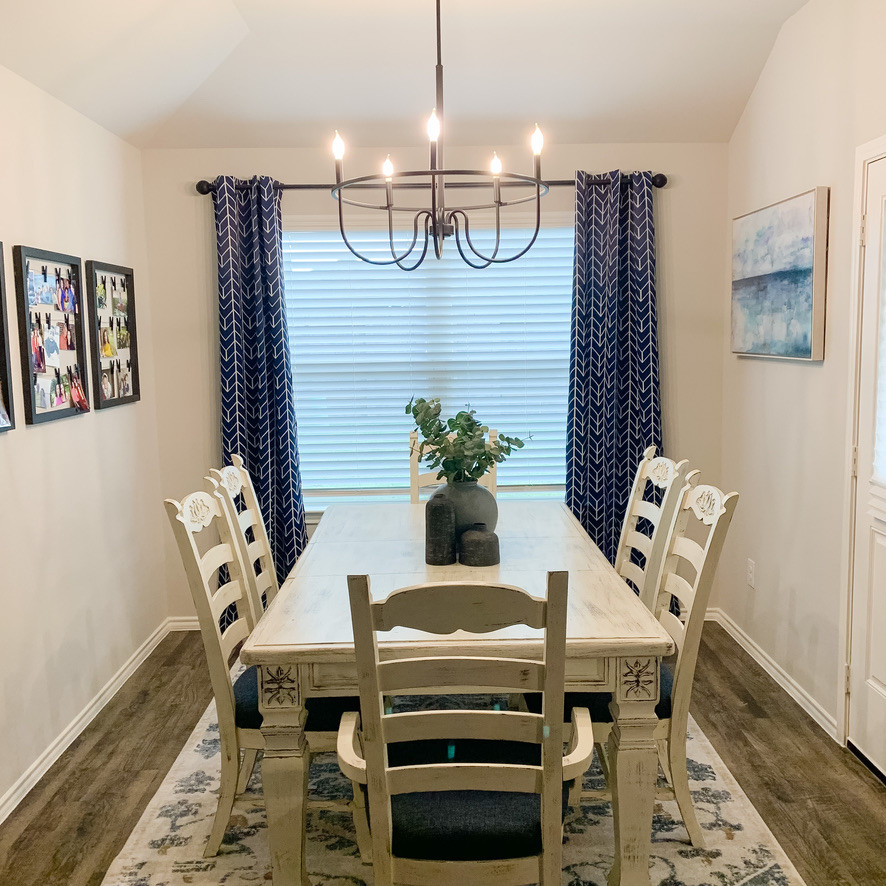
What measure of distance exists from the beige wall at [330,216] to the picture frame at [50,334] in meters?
0.86

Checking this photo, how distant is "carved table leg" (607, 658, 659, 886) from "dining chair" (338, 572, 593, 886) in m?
0.24

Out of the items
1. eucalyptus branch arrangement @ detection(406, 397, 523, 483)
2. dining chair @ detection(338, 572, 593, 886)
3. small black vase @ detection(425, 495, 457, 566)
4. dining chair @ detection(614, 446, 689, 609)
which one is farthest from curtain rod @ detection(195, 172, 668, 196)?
dining chair @ detection(338, 572, 593, 886)

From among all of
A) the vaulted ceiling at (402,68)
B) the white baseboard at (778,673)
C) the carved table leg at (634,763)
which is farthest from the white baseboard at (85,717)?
the white baseboard at (778,673)

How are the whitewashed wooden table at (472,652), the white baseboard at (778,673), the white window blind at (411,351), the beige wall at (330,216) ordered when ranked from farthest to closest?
the white window blind at (411,351) → the beige wall at (330,216) → the white baseboard at (778,673) → the whitewashed wooden table at (472,652)

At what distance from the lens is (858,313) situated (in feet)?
9.86

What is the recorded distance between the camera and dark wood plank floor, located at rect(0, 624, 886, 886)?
2.46 metres

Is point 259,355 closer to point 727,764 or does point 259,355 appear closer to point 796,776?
point 727,764

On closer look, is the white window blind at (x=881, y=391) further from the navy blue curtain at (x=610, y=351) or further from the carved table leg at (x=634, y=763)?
the navy blue curtain at (x=610, y=351)

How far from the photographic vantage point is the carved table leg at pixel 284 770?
6.74ft

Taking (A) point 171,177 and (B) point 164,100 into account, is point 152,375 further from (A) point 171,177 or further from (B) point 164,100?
(B) point 164,100

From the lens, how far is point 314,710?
2338 mm

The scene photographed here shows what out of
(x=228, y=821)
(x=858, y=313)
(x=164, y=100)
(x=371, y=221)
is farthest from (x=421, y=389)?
(x=228, y=821)

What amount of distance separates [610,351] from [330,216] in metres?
1.53

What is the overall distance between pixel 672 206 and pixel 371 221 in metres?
1.50
